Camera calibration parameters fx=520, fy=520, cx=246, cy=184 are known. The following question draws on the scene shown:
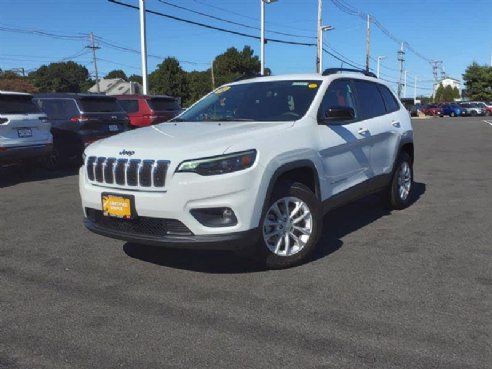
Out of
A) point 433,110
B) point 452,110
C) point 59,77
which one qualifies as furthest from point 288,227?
point 59,77

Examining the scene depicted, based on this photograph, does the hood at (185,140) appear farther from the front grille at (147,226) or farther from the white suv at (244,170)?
the front grille at (147,226)

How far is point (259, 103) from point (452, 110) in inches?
2448

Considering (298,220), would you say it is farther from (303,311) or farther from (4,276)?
(4,276)

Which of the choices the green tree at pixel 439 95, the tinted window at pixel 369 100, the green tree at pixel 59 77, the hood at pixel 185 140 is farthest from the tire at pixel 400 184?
the green tree at pixel 439 95

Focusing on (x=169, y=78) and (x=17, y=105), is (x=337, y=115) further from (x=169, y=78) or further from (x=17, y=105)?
(x=169, y=78)

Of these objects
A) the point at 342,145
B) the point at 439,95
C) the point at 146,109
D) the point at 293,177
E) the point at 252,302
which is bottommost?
the point at 252,302

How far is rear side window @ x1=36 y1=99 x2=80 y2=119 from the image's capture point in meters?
11.6

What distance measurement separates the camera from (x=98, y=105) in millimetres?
11875

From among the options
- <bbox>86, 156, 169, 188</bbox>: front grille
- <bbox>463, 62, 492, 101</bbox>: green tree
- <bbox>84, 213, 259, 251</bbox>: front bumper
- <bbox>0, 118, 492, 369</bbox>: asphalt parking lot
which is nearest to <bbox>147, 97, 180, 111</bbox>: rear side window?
<bbox>0, 118, 492, 369</bbox>: asphalt parking lot

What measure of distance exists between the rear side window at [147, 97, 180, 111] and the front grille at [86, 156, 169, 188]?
387 inches

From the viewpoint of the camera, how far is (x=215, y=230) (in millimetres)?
4195

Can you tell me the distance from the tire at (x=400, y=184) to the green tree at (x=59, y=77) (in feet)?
272

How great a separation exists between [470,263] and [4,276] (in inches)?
168

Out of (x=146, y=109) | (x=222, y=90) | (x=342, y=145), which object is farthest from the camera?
(x=146, y=109)
